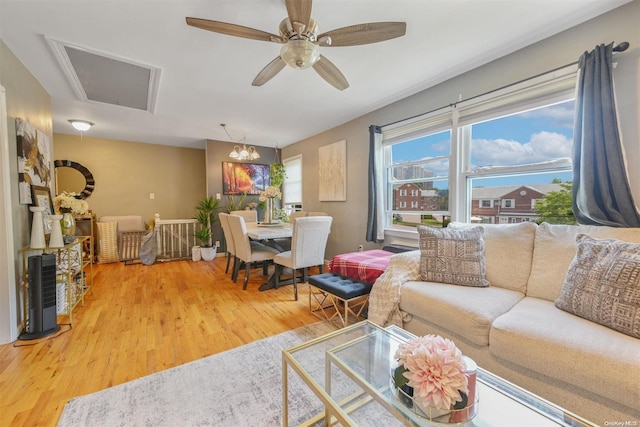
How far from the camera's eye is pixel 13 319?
1950mm

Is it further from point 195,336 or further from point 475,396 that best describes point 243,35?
point 195,336

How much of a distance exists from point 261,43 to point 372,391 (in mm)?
2430

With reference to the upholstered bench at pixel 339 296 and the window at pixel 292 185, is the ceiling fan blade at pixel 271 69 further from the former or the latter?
the window at pixel 292 185

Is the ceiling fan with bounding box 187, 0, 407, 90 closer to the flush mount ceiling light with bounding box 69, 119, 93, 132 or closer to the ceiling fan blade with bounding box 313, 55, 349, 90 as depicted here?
the ceiling fan blade with bounding box 313, 55, 349, 90

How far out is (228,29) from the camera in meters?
1.44

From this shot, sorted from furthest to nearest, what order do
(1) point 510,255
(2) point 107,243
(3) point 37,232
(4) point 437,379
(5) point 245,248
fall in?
(2) point 107,243
(5) point 245,248
(3) point 37,232
(1) point 510,255
(4) point 437,379

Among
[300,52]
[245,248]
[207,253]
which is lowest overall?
[207,253]

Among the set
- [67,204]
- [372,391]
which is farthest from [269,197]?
[372,391]

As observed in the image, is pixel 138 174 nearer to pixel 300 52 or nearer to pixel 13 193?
pixel 13 193

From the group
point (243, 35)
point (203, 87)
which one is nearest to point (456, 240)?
point (243, 35)

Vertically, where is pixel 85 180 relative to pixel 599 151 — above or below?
above

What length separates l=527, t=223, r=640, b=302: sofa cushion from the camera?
60.6 inches

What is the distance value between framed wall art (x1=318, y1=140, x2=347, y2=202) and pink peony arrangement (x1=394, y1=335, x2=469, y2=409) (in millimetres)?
3228

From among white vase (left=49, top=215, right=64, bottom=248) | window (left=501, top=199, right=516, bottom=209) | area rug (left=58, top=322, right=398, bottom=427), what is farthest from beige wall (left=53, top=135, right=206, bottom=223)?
window (left=501, top=199, right=516, bottom=209)
